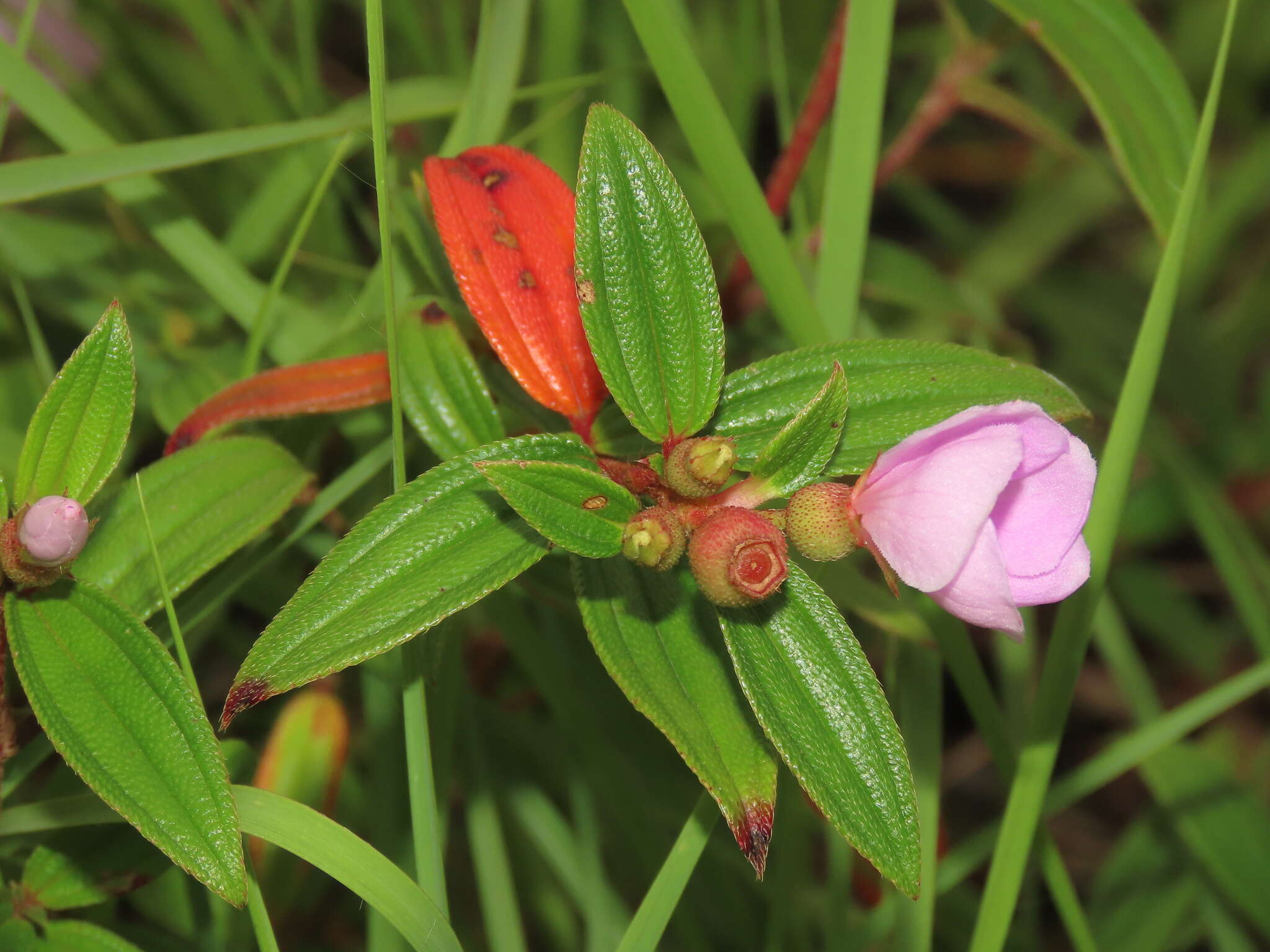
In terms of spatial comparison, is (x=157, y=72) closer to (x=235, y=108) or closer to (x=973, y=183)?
(x=235, y=108)

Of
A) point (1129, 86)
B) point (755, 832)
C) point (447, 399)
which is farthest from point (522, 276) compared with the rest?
point (1129, 86)

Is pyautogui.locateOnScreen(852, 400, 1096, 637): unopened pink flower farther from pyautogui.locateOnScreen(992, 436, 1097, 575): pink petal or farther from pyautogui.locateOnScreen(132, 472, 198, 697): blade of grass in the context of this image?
pyautogui.locateOnScreen(132, 472, 198, 697): blade of grass

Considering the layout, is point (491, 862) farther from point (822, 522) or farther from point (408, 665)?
point (822, 522)

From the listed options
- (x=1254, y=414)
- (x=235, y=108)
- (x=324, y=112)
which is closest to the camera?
(x=324, y=112)

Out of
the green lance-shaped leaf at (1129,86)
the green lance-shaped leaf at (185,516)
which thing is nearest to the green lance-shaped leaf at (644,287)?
the green lance-shaped leaf at (185,516)

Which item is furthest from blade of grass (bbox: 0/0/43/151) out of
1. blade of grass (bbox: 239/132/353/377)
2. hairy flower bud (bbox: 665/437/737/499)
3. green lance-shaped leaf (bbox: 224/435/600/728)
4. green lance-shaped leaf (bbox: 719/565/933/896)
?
green lance-shaped leaf (bbox: 719/565/933/896)

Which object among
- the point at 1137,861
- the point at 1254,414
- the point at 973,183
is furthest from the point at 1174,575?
the point at 973,183
